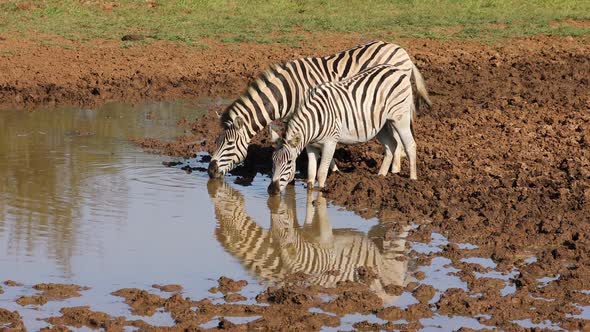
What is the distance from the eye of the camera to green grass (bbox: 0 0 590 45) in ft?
79.4

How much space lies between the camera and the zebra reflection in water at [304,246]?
992 centimetres

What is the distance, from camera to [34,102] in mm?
18078

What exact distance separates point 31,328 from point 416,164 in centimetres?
674

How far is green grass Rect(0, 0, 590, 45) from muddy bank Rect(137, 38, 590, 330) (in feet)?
15.2

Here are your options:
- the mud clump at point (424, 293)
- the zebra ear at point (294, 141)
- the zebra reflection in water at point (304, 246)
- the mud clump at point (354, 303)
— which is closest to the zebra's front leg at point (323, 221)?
the zebra reflection in water at point (304, 246)

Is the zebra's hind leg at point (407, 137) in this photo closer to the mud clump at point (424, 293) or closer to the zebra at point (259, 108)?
the zebra at point (259, 108)

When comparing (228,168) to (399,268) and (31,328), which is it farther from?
(31,328)

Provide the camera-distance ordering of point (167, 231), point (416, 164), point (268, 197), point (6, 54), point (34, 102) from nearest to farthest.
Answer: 1. point (167, 231)
2. point (268, 197)
3. point (416, 164)
4. point (34, 102)
5. point (6, 54)

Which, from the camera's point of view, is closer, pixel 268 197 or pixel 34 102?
pixel 268 197

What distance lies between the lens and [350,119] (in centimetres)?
1307

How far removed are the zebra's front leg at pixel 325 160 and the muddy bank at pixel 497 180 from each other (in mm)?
208

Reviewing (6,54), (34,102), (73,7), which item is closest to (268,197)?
(34,102)

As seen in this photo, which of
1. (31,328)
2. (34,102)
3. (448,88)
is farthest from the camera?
(448,88)

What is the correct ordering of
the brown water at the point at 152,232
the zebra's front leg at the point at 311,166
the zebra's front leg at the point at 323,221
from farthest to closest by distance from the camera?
the zebra's front leg at the point at 311,166, the zebra's front leg at the point at 323,221, the brown water at the point at 152,232
